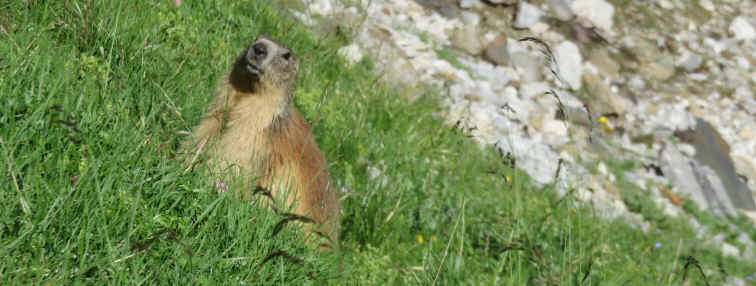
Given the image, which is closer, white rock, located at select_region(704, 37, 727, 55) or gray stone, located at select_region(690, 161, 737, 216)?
gray stone, located at select_region(690, 161, 737, 216)

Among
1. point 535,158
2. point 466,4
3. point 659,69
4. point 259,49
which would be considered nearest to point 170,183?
point 259,49

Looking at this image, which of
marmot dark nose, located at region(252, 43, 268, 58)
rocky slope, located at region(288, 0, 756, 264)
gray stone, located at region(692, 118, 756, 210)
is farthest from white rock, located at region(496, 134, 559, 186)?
marmot dark nose, located at region(252, 43, 268, 58)

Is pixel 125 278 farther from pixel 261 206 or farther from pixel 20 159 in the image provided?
pixel 261 206

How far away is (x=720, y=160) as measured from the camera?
11.1m

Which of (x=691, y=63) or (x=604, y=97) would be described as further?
(x=691, y=63)

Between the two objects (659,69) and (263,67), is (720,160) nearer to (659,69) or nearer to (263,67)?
(659,69)

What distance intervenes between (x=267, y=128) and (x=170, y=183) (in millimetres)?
1154

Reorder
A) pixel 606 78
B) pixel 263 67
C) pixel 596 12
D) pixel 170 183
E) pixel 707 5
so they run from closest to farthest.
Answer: pixel 170 183 < pixel 263 67 < pixel 606 78 < pixel 596 12 < pixel 707 5

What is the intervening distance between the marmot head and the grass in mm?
322

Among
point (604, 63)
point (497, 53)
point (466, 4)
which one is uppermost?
point (466, 4)

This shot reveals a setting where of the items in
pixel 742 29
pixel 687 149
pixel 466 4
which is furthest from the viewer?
pixel 742 29

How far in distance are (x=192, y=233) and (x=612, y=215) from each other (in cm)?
636

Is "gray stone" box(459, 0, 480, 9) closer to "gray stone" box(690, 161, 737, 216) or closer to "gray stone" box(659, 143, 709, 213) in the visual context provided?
"gray stone" box(659, 143, 709, 213)

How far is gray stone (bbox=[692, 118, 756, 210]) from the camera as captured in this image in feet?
33.9
